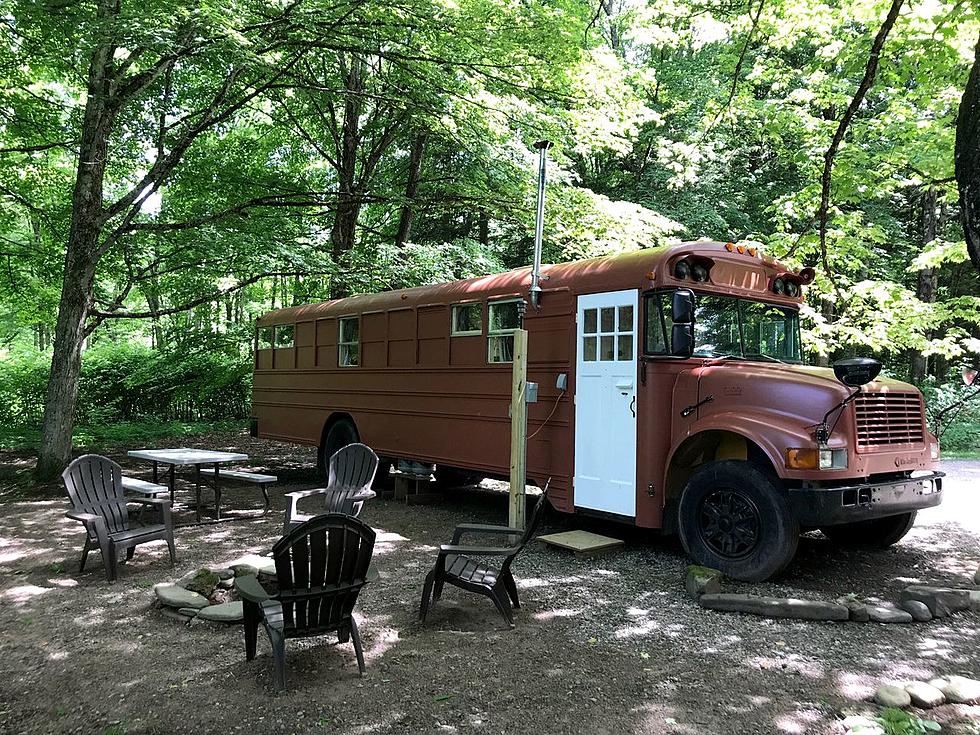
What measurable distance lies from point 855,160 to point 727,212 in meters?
8.64

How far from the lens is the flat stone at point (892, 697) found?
3412 millimetres

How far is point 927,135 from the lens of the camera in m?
8.88

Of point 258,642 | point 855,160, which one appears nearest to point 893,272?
point 855,160

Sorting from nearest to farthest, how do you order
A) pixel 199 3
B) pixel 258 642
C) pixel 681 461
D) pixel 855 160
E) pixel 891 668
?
pixel 891 668 < pixel 258 642 < pixel 681 461 < pixel 199 3 < pixel 855 160

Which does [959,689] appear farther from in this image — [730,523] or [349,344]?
[349,344]

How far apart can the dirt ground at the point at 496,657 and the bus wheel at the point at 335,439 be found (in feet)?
12.2

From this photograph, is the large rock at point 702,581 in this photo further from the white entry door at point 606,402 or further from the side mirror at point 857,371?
the side mirror at point 857,371

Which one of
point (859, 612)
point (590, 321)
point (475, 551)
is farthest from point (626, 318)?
point (859, 612)

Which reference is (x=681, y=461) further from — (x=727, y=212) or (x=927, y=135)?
(x=727, y=212)

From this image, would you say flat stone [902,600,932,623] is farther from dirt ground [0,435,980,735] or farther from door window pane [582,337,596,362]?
door window pane [582,337,596,362]

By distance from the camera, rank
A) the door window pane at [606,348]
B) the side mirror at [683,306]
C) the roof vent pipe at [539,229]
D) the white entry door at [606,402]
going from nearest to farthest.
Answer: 1. the side mirror at [683,306]
2. the white entry door at [606,402]
3. the door window pane at [606,348]
4. the roof vent pipe at [539,229]

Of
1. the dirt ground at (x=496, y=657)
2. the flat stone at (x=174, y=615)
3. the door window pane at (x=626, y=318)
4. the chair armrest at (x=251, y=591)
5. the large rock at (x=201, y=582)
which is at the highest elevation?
the door window pane at (x=626, y=318)

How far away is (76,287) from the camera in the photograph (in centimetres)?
980

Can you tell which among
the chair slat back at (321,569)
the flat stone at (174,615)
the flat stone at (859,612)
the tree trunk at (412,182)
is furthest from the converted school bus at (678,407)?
the tree trunk at (412,182)
